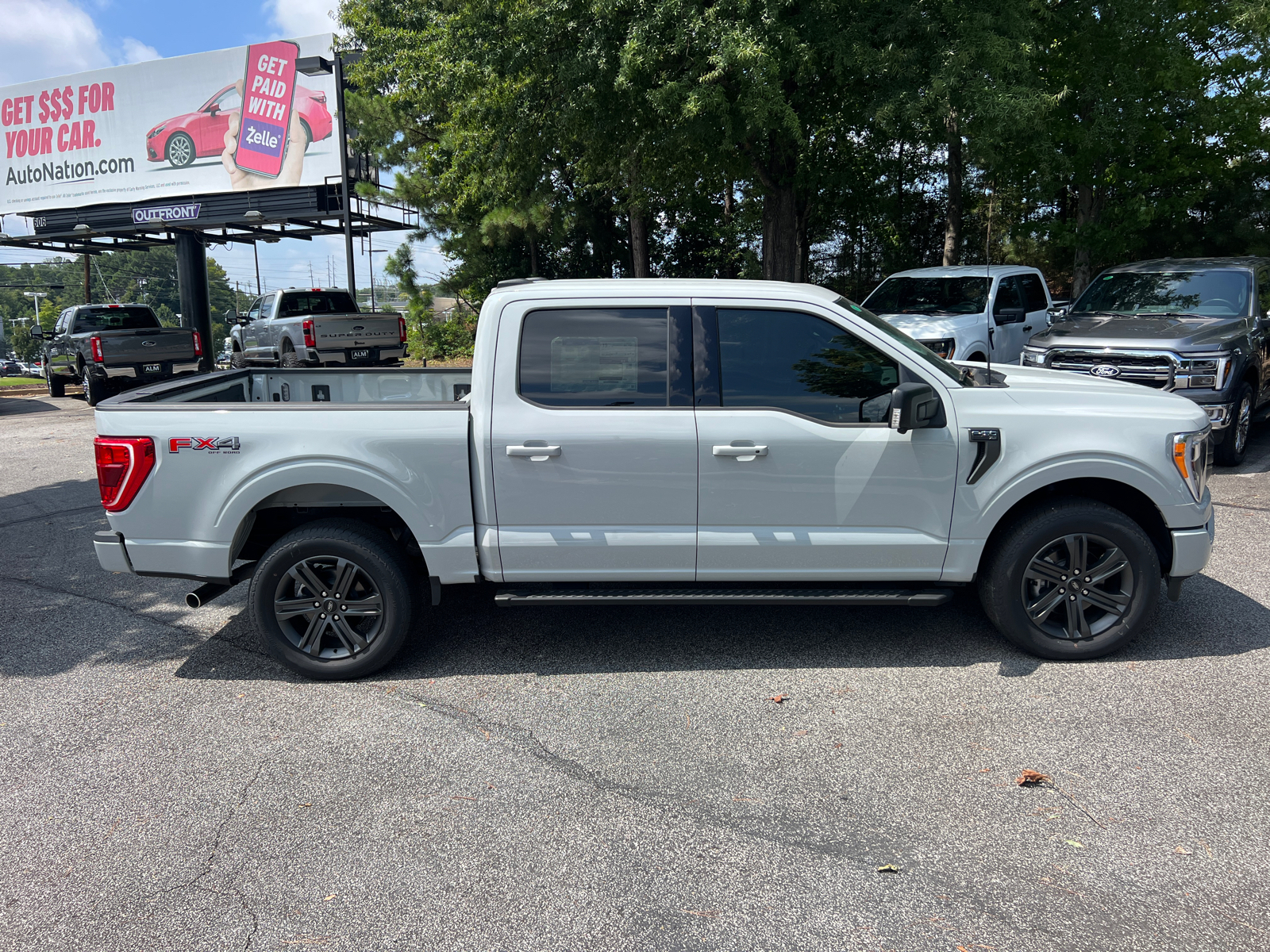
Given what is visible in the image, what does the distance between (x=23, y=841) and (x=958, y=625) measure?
4.48 meters

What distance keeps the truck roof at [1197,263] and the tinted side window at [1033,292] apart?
1711 mm

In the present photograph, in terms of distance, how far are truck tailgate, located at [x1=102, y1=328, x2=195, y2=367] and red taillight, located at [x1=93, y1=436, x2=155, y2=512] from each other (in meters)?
16.3

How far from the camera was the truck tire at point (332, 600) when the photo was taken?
4.43 meters

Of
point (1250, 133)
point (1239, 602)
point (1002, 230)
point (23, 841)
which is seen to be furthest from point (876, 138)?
point (23, 841)

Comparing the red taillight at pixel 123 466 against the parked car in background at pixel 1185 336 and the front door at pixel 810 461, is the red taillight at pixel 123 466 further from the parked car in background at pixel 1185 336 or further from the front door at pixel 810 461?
the parked car in background at pixel 1185 336

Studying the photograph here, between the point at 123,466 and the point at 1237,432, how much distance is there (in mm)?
9588

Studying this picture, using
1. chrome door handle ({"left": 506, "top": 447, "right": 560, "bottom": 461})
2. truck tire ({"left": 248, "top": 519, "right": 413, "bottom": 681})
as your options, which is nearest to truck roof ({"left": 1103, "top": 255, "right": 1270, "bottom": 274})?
chrome door handle ({"left": 506, "top": 447, "right": 560, "bottom": 461})

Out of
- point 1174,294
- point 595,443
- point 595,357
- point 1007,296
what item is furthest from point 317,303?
point 595,443

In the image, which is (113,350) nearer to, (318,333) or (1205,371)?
(318,333)

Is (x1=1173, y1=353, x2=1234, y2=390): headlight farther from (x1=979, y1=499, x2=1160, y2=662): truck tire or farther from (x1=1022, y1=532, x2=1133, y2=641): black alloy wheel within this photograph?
(x1=1022, y1=532, x2=1133, y2=641): black alloy wheel

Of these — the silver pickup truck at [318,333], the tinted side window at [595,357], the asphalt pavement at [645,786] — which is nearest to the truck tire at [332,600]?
the asphalt pavement at [645,786]

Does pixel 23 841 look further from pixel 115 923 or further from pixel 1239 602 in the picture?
pixel 1239 602

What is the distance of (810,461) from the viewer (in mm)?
4324

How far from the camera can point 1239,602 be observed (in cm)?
531
